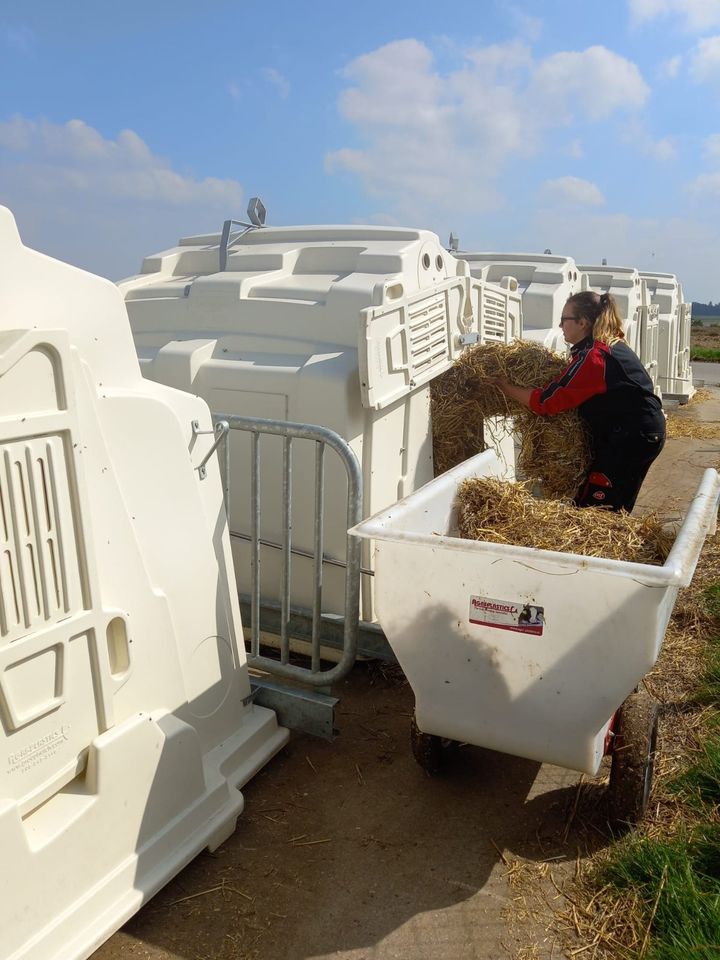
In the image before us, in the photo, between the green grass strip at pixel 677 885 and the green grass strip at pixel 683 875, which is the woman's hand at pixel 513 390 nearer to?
the green grass strip at pixel 683 875

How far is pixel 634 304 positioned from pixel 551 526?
30.0 feet

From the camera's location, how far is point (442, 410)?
5.07m

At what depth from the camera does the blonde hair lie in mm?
4555

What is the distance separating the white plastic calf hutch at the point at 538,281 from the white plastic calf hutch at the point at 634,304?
1.68 metres

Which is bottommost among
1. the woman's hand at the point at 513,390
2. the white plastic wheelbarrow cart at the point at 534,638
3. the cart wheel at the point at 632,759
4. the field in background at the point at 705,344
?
the field in background at the point at 705,344

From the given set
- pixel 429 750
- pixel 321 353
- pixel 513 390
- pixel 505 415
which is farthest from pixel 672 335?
pixel 429 750

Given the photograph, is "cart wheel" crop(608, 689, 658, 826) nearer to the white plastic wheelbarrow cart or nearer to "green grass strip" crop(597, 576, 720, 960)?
the white plastic wheelbarrow cart

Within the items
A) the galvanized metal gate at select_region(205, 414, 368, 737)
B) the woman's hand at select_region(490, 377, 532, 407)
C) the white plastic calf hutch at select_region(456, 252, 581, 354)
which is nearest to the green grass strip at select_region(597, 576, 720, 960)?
the galvanized metal gate at select_region(205, 414, 368, 737)

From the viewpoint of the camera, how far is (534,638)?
2.67 meters

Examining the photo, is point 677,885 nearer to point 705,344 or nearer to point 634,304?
point 634,304

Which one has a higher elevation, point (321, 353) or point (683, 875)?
point (321, 353)

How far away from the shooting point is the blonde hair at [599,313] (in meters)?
4.55

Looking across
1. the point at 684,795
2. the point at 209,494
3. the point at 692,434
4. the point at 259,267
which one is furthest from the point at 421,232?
the point at 692,434

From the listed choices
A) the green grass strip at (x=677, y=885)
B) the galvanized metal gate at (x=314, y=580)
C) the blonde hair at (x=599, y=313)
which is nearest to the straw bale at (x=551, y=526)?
the galvanized metal gate at (x=314, y=580)
